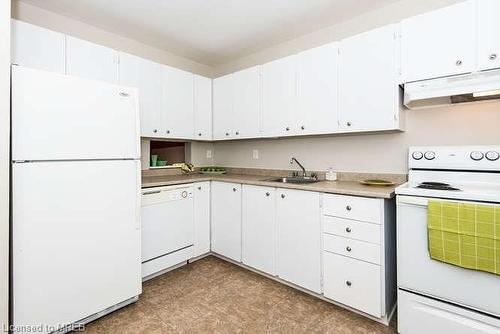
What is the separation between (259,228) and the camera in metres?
2.41

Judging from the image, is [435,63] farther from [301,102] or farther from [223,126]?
[223,126]

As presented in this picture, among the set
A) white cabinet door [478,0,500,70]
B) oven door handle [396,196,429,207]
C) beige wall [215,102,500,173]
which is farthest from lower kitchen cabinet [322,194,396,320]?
white cabinet door [478,0,500,70]

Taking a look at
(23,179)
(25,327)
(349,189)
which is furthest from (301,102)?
(25,327)

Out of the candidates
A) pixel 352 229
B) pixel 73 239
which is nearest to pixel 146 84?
pixel 73 239

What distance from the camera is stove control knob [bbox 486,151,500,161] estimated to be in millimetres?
1626

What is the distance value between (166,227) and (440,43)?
2612 mm

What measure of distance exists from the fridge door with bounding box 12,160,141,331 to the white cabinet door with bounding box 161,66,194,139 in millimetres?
990

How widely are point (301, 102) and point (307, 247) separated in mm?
1309

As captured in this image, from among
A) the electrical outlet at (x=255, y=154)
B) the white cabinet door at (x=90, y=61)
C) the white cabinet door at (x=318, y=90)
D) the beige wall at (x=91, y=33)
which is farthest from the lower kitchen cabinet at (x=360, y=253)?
the beige wall at (x=91, y=33)

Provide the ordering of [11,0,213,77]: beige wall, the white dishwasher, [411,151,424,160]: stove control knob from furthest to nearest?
the white dishwasher < [11,0,213,77]: beige wall < [411,151,424,160]: stove control knob

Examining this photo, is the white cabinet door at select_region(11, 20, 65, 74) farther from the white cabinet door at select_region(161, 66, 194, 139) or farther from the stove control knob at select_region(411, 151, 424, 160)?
the stove control knob at select_region(411, 151, 424, 160)

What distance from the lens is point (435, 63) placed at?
1680 millimetres

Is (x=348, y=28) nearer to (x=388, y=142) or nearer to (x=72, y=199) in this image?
(x=388, y=142)

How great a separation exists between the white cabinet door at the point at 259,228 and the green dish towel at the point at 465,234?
1.19 meters
